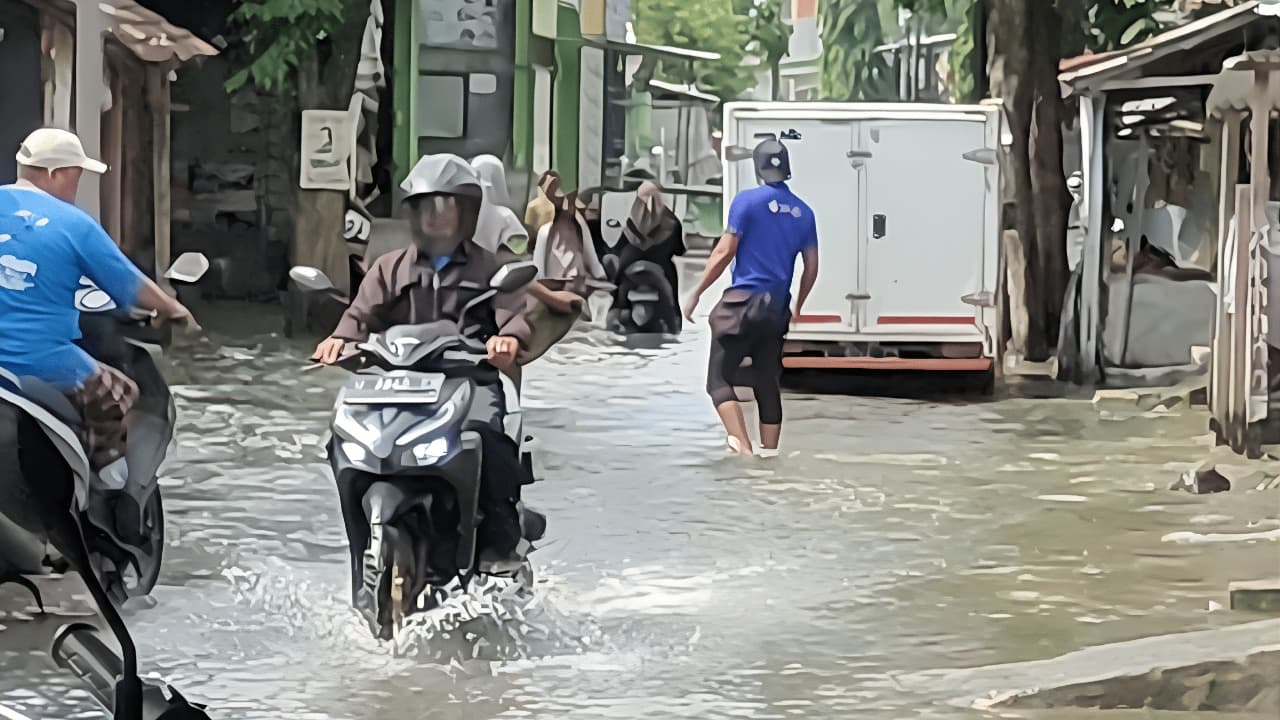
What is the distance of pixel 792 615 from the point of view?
5137mm

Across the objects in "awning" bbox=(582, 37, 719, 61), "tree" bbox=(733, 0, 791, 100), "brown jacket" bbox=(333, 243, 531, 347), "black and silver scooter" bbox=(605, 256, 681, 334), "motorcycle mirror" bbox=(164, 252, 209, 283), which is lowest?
"black and silver scooter" bbox=(605, 256, 681, 334)

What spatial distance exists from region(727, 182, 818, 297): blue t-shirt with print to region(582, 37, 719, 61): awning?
12096 mm

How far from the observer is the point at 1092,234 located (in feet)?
33.5

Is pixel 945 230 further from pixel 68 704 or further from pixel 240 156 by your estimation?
pixel 68 704

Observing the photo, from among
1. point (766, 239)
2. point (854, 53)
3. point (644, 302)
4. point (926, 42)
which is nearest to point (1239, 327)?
point (766, 239)

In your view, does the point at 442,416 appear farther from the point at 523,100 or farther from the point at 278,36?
the point at 523,100

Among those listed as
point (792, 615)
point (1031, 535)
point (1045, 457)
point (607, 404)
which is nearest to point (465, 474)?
point (792, 615)

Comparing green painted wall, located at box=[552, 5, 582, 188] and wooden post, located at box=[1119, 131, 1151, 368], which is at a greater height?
green painted wall, located at box=[552, 5, 582, 188]

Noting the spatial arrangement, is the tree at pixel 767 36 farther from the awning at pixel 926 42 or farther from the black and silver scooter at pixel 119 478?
the black and silver scooter at pixel 119 478

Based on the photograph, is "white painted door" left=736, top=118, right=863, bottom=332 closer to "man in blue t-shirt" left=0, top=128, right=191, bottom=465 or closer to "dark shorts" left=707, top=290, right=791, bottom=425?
"dark shorts" left=707, top=290, right=791, bottom=425

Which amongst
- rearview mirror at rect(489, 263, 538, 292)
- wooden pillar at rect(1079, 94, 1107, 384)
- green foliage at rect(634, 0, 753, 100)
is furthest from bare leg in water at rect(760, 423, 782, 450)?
green foliage at rect(634, 0, 753, 100)

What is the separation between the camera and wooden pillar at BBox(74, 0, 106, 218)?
704 cm

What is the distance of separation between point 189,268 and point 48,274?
931mm

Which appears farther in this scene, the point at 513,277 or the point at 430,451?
the point at 430,451
